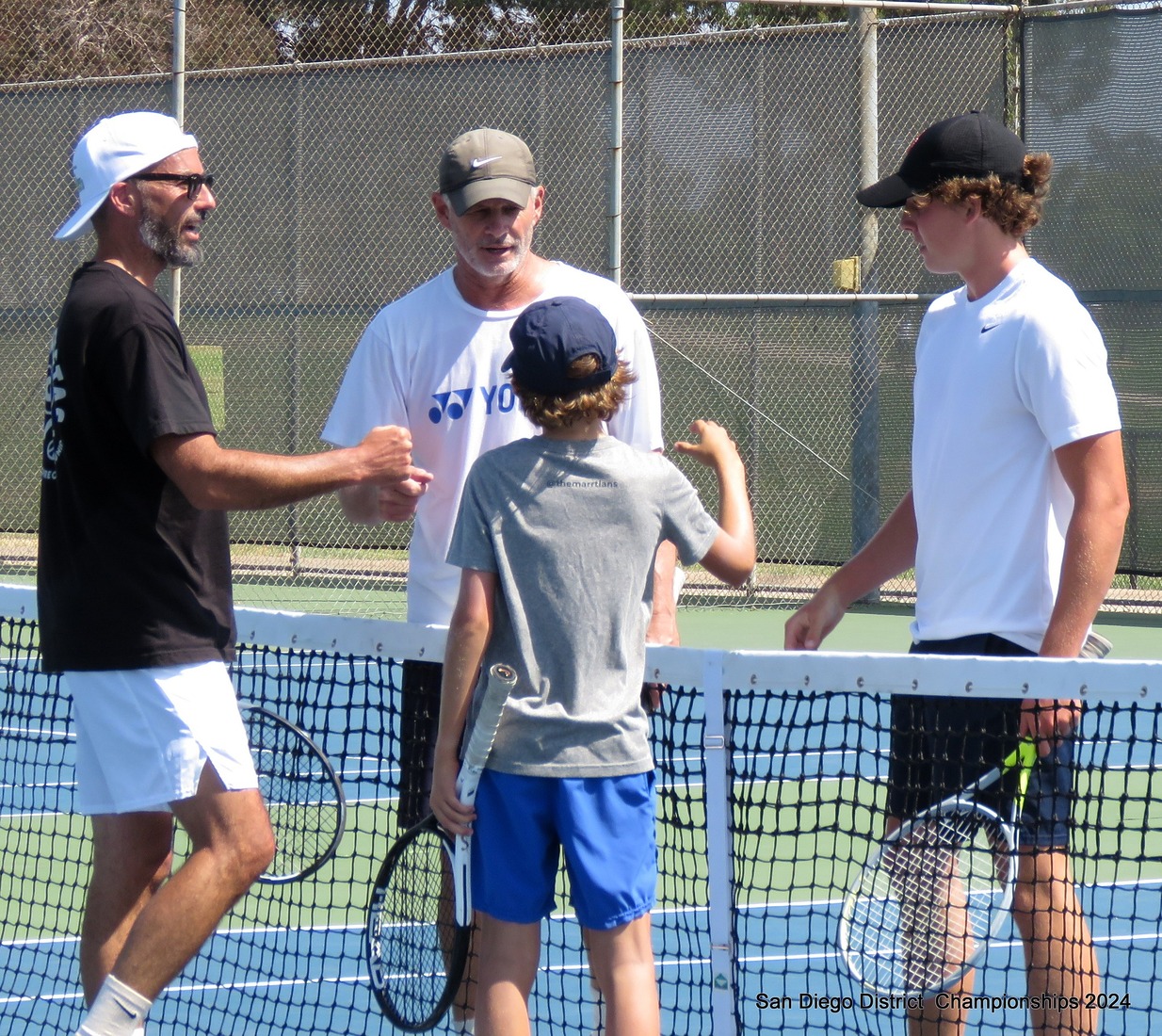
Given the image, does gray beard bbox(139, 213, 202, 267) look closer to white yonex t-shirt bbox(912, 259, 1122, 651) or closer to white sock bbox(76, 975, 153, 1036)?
white sock bbox(76, 975, 153, 1036)

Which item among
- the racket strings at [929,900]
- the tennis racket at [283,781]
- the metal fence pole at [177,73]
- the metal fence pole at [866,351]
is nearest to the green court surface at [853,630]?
the metal fence pole at [866,351]

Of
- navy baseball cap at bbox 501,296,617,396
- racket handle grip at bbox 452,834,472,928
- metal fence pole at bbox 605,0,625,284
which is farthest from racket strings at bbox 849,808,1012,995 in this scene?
A: metal fence pole at bbox 605,0,625,284

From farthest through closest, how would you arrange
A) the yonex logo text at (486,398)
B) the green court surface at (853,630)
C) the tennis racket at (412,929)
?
1. the green court surface at (853,630)
2. the yonex logo text at (486,398)
3. the tennis racket at (412,929)

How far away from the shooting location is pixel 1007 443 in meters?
2.87

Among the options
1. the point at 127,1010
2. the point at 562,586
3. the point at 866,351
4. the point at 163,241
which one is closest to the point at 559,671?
the point at 562,586

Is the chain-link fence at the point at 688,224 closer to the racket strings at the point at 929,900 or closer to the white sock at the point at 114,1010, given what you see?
the racket strings at the point at 929,900

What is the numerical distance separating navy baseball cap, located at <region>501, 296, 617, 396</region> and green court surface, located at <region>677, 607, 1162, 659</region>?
6.04 meters

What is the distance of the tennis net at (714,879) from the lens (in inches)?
113

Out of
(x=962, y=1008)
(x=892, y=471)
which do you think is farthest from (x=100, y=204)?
(x=892, y=471)

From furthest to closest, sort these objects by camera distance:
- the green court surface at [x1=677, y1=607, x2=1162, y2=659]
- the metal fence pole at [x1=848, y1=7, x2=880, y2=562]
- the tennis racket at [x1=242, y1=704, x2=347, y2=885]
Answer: the metal fence pole at [x1=848, y1=7, x2=880, y2=562], the green court surface at [x1=677, y1=607, x2=1162, y2=659], the tennis racket at [x1=242, y1=704, x2=347, y2=885]

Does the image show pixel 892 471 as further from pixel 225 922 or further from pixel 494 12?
pixel 494 12

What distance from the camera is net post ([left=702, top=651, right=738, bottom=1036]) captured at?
2863 millimetres

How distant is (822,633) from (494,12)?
1401 cm

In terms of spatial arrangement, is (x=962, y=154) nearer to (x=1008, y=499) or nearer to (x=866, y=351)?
(x=1008, y=499)
